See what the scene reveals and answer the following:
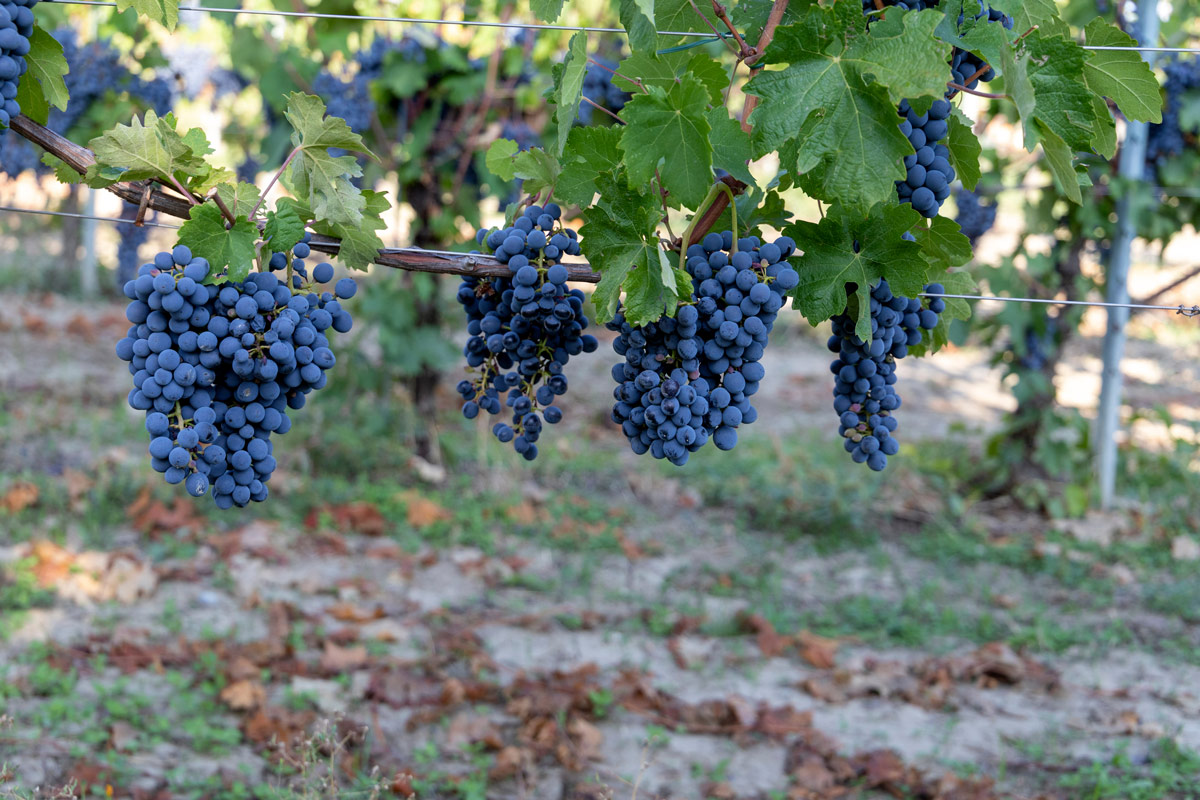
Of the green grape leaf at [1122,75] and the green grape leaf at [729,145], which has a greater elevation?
the green grape leaf at [1122,75]

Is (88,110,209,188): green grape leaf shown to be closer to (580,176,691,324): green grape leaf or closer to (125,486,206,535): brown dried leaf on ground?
(580,176,691,324): green grape leaf

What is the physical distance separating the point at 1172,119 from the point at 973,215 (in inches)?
40.1

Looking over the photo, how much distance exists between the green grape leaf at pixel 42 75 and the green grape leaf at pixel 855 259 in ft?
4.10

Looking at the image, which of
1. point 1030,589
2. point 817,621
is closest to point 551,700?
point 817,621

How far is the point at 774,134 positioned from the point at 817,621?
2.88 meters

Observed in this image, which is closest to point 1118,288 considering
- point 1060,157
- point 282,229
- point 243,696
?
point 1060,157

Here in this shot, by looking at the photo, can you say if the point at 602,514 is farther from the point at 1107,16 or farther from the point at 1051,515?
the point at 1107,16

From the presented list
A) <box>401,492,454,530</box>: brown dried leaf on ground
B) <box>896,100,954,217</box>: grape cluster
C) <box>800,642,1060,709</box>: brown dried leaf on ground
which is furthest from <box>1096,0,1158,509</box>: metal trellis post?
<box>896,100,954,217</box>: grape cluster

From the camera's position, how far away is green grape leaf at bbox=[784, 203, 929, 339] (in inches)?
65.6

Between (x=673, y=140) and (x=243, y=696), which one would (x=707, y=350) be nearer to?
(x=673, y=140)

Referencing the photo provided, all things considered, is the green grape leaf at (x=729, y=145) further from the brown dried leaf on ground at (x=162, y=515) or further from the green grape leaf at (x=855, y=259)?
the brown dried leaf on ground at (x=162, y=515)

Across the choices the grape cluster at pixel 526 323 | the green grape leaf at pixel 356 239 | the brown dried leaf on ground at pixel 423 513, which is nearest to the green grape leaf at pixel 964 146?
the grape cluster at pixel 526 323

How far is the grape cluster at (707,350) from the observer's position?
5.37 feet

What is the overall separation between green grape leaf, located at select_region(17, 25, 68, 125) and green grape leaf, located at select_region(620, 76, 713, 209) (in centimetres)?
96
